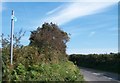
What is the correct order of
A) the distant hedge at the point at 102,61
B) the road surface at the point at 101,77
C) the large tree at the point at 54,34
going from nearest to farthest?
the road surface at the point at 101,77
the large tree at the point at 54,34
the distant hedge at the point at 102,61

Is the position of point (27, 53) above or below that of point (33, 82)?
above

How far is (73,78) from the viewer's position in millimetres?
17578

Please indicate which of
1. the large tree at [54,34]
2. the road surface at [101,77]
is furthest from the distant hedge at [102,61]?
the large tree at [54,34]

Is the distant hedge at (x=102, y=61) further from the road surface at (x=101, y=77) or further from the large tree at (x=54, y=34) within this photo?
the large tree at (x=54, y=34)

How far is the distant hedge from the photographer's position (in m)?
48.4

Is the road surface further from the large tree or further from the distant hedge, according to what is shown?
the distant hedge

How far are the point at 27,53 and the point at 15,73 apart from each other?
3278mm

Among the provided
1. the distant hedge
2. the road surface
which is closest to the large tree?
the road surface

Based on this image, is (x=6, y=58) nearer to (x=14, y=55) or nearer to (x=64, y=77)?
(x=14, y=55)

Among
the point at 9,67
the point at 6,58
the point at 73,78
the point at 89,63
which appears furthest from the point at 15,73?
the point at 89,63

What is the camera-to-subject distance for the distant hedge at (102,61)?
4844 cm

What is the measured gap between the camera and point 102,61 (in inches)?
2164

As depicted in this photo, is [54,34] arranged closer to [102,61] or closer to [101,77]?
[101,77]

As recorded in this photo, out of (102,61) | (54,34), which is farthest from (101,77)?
(102,61)
